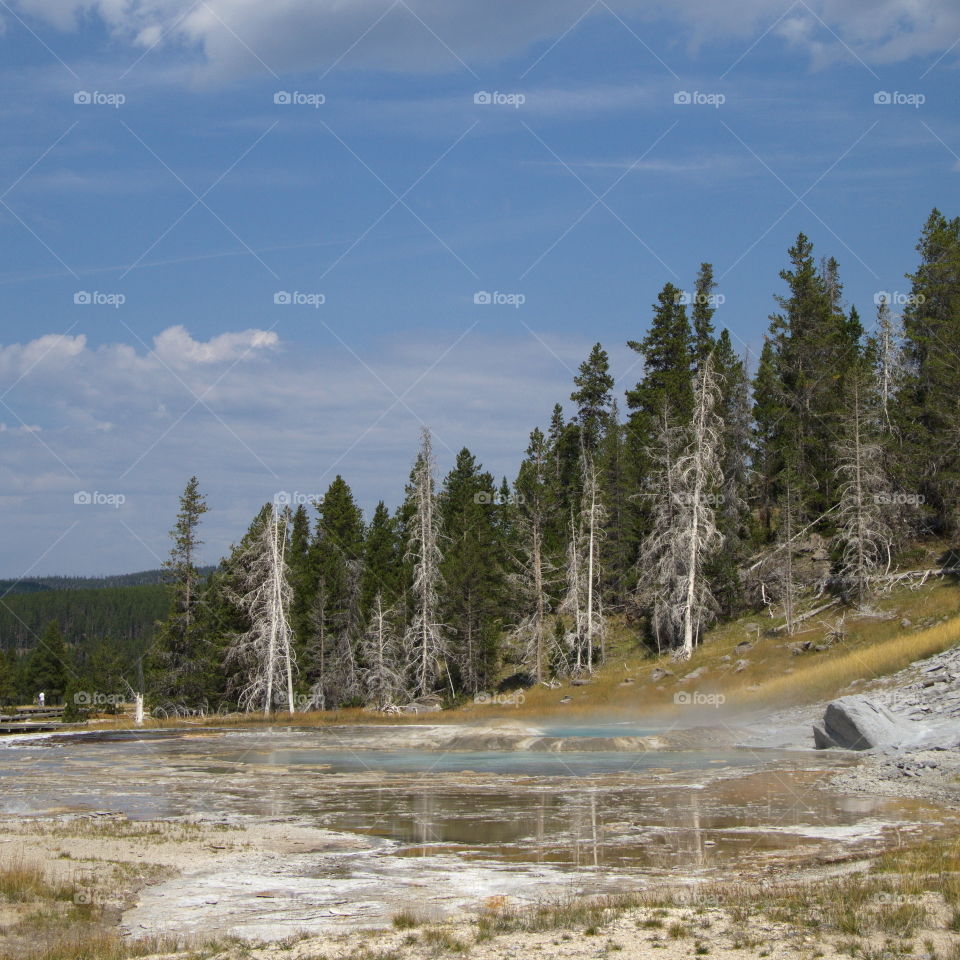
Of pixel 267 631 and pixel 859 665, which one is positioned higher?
pixel 267 631

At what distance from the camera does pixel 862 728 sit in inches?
1284

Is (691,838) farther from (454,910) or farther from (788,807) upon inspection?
(454,910)

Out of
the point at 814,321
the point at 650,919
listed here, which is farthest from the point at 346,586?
the point at 650,919

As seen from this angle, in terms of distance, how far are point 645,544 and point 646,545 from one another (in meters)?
1.16

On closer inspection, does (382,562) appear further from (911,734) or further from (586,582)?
(911,734)

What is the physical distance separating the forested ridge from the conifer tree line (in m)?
0.19

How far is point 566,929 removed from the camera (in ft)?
41.3

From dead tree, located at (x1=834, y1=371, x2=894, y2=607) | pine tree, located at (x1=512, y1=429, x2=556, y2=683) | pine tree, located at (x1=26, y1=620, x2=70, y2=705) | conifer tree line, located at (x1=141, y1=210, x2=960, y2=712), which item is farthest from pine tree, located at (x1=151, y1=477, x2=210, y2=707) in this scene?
pine tree, located at (x1=26, y1=620, x2=70, y2=705)

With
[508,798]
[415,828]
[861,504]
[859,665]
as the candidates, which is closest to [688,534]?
[861,504]

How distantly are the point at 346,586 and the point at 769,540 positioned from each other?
98.9 feet

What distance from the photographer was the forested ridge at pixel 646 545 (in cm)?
6181

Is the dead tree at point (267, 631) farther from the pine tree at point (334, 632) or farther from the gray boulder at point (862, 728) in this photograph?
the gray boulder at point (862, 728)

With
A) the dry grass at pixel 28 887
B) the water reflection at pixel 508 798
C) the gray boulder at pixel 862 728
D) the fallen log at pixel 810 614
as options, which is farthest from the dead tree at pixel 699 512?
the dry grass at pixel 28 887

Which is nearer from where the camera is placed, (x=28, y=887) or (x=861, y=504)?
(x=28, y=887)
